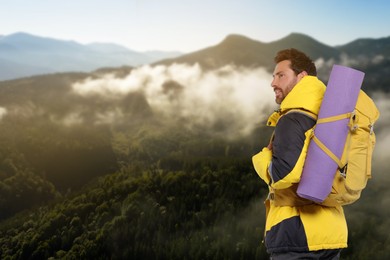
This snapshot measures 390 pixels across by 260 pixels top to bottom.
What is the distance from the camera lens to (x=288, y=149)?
410 centimetres

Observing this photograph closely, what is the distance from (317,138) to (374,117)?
2.77 ft

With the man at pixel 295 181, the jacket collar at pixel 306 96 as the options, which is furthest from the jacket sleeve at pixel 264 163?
the jacket collar at pixel 306 96

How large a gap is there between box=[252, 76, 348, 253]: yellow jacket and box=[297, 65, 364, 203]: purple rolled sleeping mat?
0.11 metres

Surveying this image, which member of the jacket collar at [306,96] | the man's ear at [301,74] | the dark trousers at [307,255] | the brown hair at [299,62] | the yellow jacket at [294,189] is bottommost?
the dark trousers at [307,255]

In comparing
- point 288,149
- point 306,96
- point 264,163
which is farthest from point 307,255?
point 306,96

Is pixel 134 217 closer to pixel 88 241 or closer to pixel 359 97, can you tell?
pixel 88 241

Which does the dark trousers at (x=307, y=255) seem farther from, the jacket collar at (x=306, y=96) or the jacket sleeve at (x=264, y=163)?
the jacket collar at (x=306, y=96)

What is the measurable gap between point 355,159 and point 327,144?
1.27 ft

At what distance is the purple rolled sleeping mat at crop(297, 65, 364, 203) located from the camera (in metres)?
4.15

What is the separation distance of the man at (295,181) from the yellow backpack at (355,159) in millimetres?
273

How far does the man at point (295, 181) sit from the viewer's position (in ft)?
13.5

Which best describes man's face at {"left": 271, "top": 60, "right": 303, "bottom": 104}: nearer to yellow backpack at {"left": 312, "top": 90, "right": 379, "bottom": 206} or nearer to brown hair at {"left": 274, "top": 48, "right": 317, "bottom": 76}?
brown hair at {"left": 274, "top": 48, "right": 317, "bottom": 76}

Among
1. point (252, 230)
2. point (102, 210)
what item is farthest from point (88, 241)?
point (252, 230)

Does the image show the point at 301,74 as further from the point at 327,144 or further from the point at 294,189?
the point at 294,189
